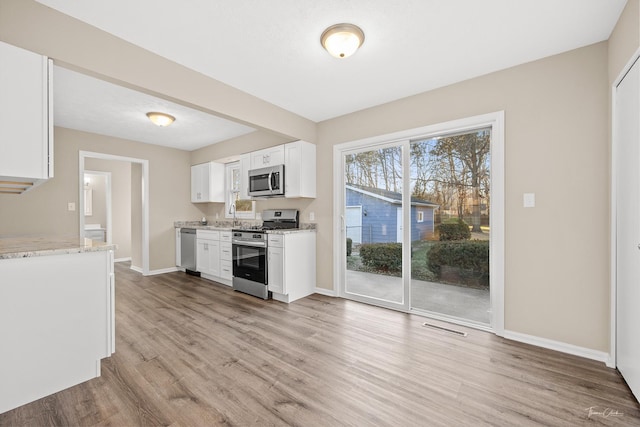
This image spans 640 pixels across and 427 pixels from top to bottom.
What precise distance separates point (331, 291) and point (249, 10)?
3224mm

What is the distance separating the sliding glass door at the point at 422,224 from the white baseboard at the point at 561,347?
267mm

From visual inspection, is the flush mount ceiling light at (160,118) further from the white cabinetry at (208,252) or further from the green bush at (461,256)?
the green bush at (461,256)

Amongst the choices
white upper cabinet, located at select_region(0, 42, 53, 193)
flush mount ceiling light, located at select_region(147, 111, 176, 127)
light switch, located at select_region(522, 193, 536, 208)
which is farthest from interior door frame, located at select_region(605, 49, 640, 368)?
flush mount ceiling light, located at select_region(147, 111, 176, 127)

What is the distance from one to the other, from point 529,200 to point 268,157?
3.29 metres

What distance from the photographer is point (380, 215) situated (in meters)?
→ 3.46

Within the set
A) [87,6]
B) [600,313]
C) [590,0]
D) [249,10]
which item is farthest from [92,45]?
[600,313]

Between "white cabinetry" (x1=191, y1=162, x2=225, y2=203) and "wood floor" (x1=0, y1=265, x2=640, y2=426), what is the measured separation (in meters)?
2.90

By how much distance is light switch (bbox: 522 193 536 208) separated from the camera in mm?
2404

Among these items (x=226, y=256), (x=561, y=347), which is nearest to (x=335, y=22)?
(x=561, y=347)

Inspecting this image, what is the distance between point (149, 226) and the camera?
5.17m

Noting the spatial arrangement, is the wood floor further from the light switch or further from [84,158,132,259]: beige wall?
[84,158,132,259]: beige wall

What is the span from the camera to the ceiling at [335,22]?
5.92 feet

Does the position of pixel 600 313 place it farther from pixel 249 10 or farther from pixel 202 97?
pixel 202 97

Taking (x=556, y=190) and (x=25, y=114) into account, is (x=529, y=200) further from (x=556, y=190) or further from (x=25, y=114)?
(x=25, y=114)
